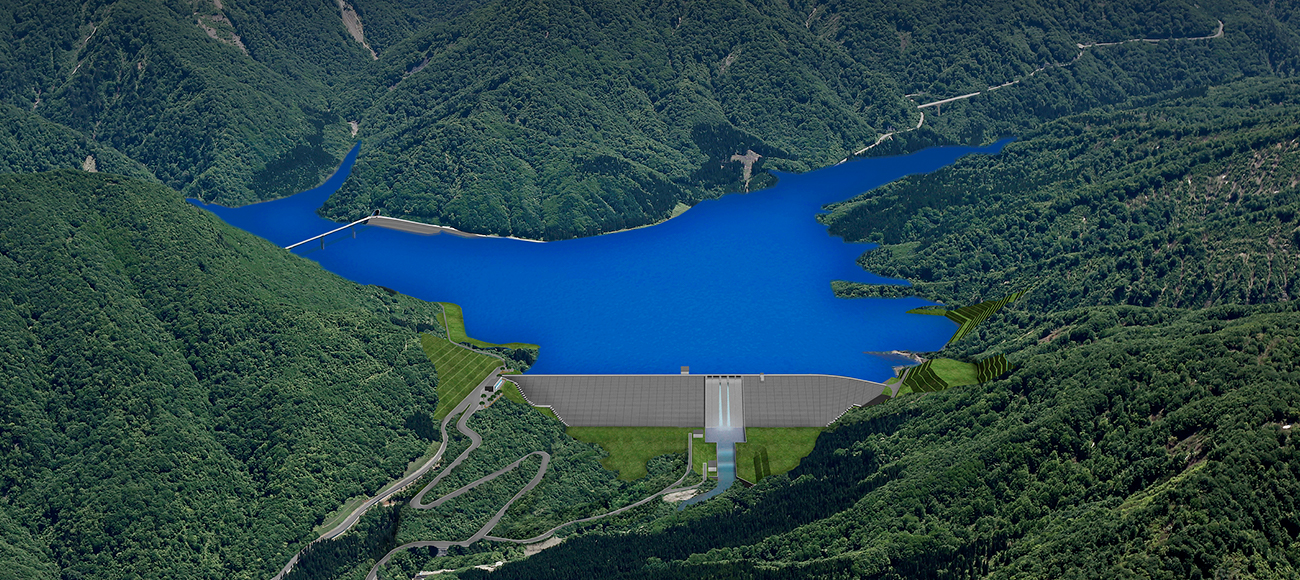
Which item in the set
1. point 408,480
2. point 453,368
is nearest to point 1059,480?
point 408,480

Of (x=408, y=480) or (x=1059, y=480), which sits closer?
(x=1059, y=480)

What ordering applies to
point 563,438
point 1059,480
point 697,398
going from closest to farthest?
point 1059,480
point 563,438
point 697,398

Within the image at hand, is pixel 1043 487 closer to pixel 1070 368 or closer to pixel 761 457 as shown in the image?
pixel 1070 368

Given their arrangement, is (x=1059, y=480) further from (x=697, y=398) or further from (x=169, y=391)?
(x=169, y=391)

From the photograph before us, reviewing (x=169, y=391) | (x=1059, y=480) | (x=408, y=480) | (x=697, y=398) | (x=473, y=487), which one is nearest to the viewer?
(x=1059, y=480)

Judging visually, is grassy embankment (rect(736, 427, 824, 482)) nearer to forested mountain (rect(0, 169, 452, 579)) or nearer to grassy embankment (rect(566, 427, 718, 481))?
grassy embankment (rect(566, 427, 718, 481))

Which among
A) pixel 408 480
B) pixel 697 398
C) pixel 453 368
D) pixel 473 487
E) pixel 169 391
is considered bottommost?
pixel 473 487

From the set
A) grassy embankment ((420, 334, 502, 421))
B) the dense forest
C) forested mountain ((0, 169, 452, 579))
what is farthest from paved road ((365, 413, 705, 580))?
forested mountain ((0, 169, 452, 579))

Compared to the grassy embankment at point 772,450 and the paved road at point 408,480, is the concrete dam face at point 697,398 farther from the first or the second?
the paved road at point 408,480
